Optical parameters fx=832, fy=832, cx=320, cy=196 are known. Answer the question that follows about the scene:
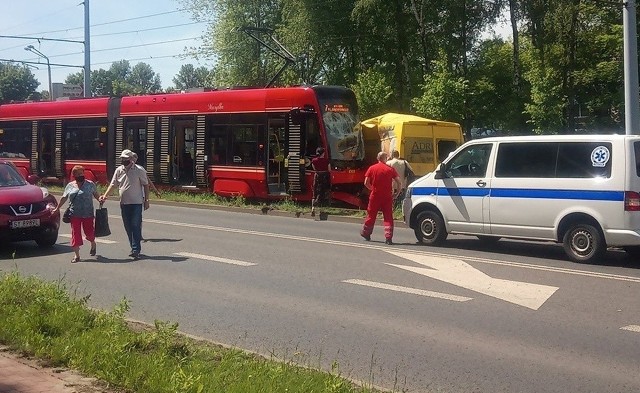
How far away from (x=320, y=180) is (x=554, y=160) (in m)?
9.79

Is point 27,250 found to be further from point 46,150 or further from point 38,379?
point 46,150

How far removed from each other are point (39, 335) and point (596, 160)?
897 centimetres

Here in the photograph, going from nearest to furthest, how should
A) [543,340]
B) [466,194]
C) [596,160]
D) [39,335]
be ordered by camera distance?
[39,335]
[543,340]
[596,160]
[466,194]

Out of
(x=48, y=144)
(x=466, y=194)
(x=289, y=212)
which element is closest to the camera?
(x=466, y=194)

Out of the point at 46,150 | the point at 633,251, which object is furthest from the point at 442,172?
the point at 46,150

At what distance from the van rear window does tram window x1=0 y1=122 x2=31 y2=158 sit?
2451cm

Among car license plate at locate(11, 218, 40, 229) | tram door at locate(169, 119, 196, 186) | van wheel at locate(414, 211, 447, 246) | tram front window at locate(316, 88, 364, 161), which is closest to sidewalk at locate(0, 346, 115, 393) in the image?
car license plate at locate(11, 218, 40, 229)

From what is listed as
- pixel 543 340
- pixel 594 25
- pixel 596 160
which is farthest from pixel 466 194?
pixel 594 25

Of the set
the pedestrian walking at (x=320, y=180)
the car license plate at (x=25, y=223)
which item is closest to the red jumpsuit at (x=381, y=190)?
the car license plate at (x=25, y=223)

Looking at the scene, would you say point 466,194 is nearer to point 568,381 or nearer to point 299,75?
point 568,381

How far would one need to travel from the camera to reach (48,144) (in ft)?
108

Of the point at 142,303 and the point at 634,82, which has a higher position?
the point at 634,82

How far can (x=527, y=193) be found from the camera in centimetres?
1360

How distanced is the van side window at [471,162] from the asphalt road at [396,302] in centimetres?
138
